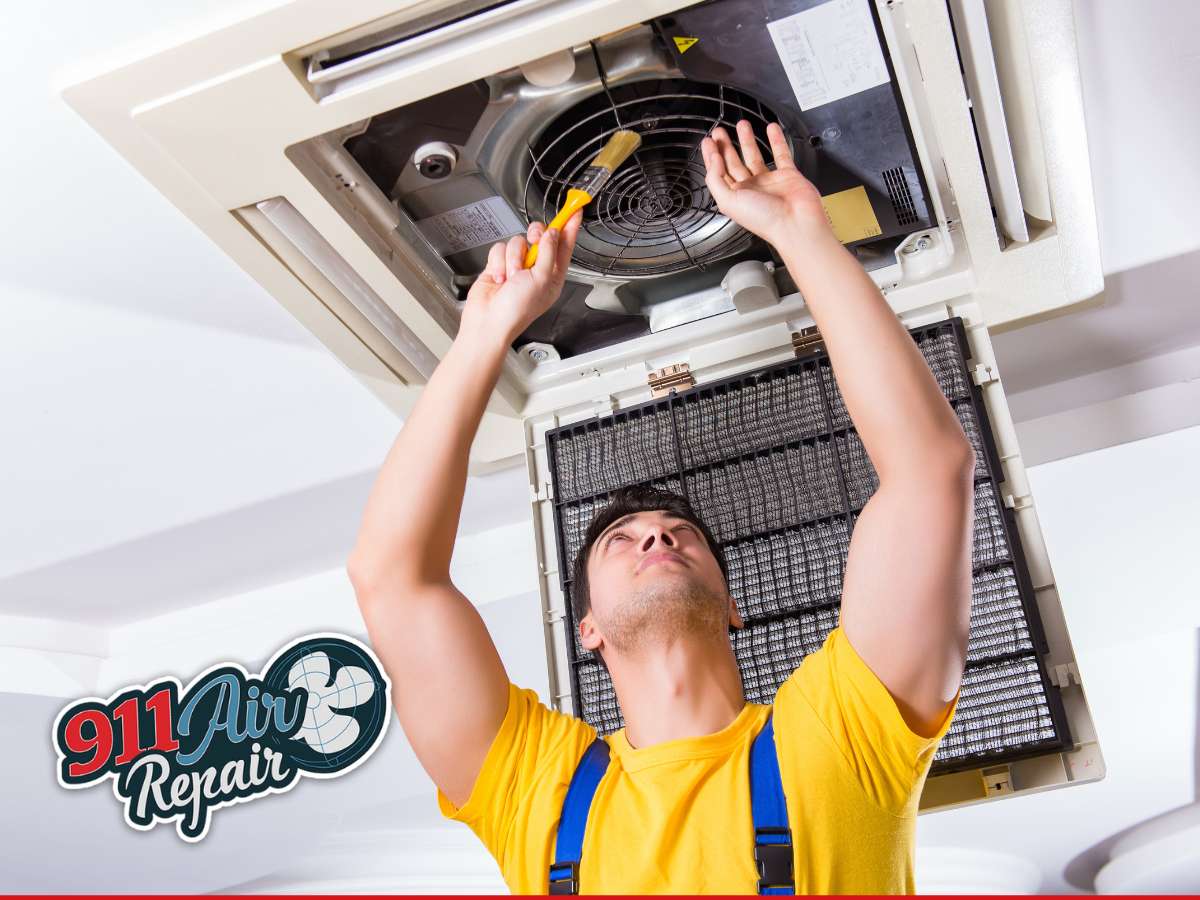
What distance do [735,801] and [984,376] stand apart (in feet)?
2.67

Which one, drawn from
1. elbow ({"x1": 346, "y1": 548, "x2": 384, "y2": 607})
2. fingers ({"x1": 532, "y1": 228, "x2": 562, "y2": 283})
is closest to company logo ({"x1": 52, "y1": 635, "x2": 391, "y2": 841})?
elbow ({"x1": 346, "y1": 548, "x2": 384, "y2": 607})

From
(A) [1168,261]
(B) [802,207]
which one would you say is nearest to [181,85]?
(B) [802,207]

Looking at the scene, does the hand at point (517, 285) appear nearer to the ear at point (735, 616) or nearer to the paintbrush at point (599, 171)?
the paintbrush at point (599, 171)

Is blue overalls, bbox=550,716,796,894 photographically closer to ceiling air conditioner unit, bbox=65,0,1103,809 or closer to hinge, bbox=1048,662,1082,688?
ceiling air conditioner unit, bbox=65,0,1103,809

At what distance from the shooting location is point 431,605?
4.39ft

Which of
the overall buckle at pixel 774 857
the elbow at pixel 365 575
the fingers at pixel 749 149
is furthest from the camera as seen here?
the fingers at pixel 749 149

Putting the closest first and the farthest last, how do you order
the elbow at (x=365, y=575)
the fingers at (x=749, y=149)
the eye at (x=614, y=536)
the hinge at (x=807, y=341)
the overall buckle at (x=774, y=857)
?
the overall buckle at (x=774, y=857), the elbow at (x=365, y=575), the fingers at (x=749, y=149), the eye at (x=614, y=536), the hinge at (x=807, y=341)

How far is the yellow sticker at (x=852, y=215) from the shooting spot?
1.60m

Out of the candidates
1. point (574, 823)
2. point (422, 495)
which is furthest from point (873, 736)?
point (422, 495)

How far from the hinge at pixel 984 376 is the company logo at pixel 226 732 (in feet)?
5.79

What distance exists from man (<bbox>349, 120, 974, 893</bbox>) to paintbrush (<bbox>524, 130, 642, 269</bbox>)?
0.17 ft

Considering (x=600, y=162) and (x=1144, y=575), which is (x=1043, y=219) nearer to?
(x=600, y=162)

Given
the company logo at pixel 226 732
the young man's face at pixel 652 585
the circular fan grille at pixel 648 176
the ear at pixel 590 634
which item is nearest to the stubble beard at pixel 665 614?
the young man's face at pixel 652 585

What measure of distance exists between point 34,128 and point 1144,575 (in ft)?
7.55
